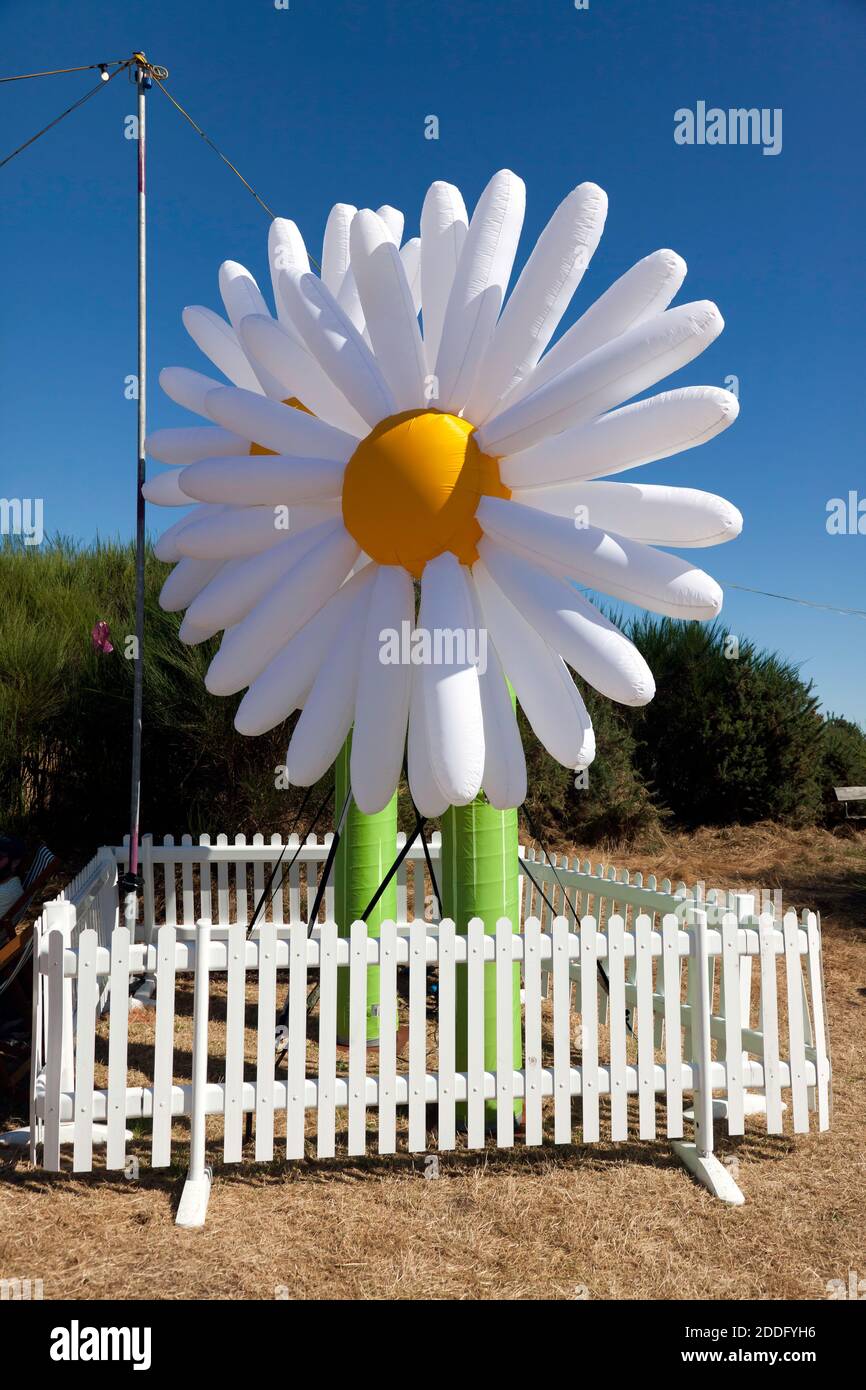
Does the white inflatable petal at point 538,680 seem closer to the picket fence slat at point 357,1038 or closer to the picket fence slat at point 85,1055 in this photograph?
the picket fence slat at point 357,1038

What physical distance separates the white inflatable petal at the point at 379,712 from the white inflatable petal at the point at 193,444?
1457 mm

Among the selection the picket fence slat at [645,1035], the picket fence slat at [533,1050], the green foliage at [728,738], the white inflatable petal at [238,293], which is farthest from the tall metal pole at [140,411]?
the green foliage at [728,738]

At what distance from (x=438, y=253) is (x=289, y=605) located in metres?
1.73

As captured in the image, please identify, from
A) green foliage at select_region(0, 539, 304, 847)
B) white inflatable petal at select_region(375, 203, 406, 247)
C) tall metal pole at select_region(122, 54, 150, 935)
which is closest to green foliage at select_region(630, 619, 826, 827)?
green foliage at select_region(0, 539, 304, 847)

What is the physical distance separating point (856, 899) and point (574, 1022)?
514 centimetres

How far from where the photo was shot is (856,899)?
997cm

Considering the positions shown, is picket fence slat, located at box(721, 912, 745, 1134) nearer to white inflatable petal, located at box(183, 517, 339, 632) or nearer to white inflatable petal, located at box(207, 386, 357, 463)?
white inflatable petal, located at box(183, 517, 339, 632)

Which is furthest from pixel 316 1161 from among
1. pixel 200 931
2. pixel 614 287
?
pixel 614 287

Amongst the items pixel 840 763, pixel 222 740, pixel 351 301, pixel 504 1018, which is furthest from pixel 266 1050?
pixel 840 763

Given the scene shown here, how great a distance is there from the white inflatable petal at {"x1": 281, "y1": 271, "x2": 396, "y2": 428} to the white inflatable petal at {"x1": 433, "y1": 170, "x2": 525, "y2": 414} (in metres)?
0.25

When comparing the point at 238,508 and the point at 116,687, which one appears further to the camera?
the point at 116,687

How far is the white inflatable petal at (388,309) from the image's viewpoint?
350 cm
